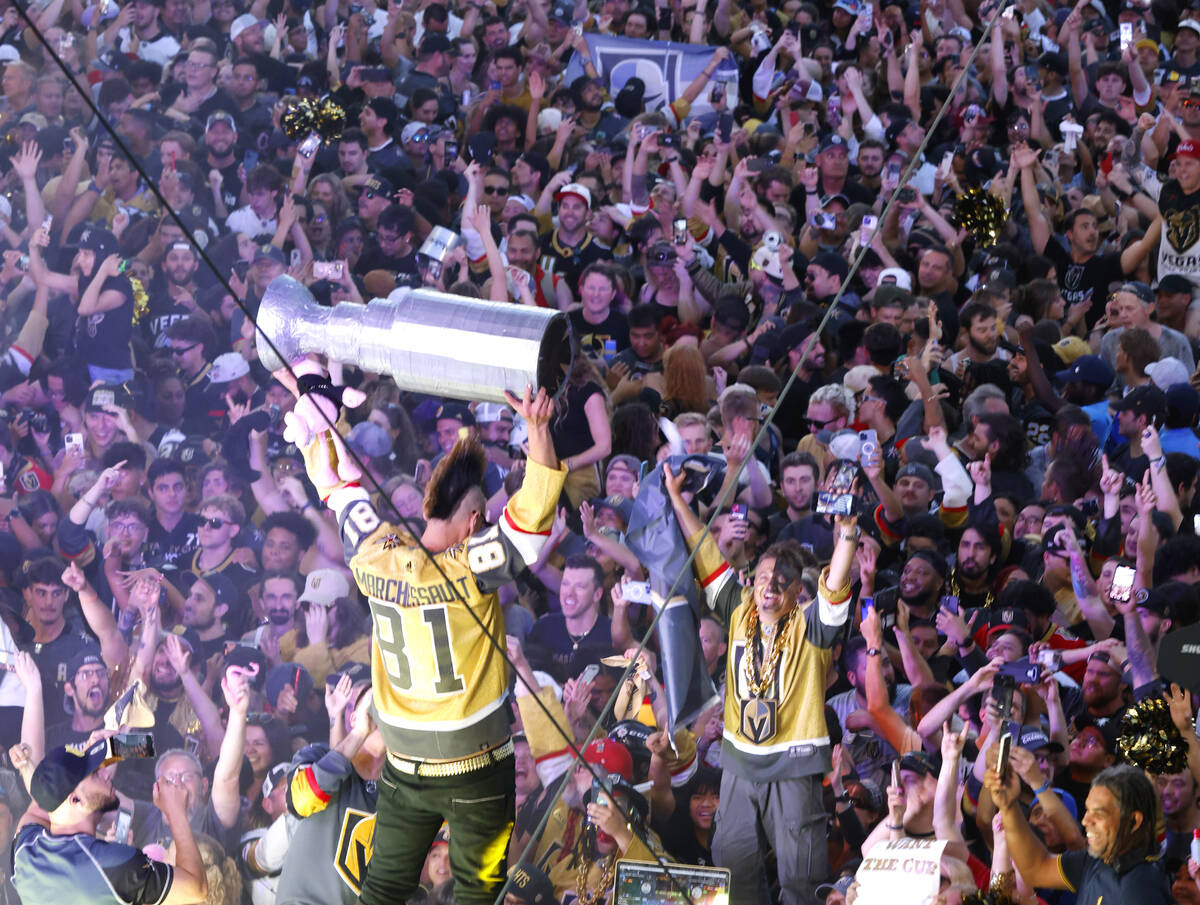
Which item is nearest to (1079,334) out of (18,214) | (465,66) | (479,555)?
(465,66)

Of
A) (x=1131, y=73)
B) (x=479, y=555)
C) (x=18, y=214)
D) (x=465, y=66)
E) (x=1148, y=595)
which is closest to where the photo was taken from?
(x=479, y=555)

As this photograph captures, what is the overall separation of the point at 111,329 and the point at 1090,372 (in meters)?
2.67

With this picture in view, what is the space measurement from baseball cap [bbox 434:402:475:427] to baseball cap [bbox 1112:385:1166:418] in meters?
2.02

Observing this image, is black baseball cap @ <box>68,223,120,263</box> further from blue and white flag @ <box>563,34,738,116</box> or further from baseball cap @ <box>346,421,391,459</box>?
blue and white flag @ <box>563,34,738,116</box>

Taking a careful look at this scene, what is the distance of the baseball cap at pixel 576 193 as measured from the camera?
16.2 feet

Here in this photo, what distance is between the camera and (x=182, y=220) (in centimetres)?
339

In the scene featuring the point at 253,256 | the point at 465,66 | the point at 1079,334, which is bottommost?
the point at 1079,334

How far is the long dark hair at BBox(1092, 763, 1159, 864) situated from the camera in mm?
3092

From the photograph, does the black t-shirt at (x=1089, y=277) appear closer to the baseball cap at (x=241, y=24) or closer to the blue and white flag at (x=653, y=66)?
the blue and white flag at (x=653, y=66)

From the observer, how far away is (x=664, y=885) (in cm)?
314

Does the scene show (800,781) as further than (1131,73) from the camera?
Result: No

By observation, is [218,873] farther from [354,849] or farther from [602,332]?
[602,332]

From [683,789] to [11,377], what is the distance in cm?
166

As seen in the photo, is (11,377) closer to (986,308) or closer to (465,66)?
(465,66)
